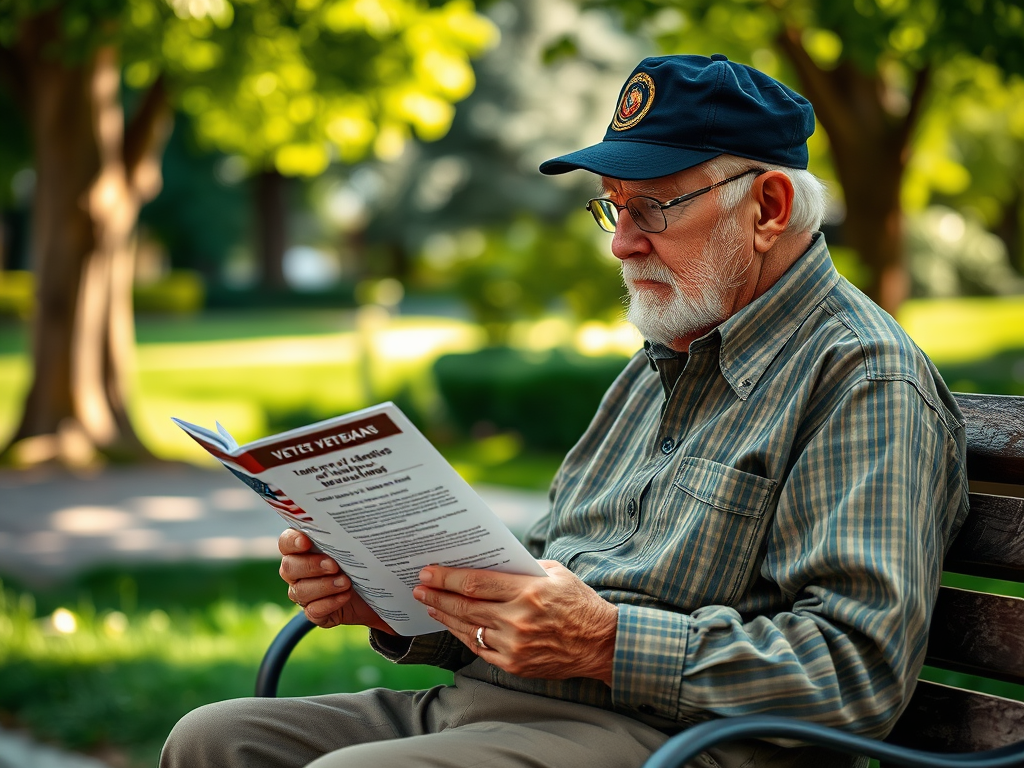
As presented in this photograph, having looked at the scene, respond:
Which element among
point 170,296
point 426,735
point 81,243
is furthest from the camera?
point 170,296

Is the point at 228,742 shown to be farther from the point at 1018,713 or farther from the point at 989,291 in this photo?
the point at 989,291

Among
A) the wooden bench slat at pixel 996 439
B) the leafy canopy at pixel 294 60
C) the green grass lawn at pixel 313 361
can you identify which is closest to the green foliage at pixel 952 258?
the green grass lawn at pixel 313 361

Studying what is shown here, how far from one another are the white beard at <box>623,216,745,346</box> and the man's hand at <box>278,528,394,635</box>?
2.48ft

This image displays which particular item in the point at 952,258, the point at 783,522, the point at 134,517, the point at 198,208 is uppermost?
the point at 783,522

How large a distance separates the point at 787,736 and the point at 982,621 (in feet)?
1.82

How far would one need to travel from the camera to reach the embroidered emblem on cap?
2.16 metres

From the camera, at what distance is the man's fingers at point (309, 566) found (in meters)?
2.15

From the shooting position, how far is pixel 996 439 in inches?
83.5

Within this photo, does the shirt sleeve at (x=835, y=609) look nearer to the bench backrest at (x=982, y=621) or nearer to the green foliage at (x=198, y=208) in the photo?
the bench backrest at (x=982, y=621)

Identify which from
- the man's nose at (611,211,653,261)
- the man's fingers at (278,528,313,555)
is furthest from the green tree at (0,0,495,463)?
the man's fingers at (278,528,313,555)

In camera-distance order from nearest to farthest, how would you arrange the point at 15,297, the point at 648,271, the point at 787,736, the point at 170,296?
1. the point at 787,736
2. the point at 648,271
3. the point at 15,297
4. the point at 170,296

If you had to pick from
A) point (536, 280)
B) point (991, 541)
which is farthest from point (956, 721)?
point (536, 280)

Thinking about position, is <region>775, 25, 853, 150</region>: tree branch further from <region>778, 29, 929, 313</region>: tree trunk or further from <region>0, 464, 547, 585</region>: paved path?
<region>0, 464, 547, 585</region>: paved path

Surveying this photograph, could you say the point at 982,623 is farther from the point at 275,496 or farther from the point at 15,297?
the point at 15,297
